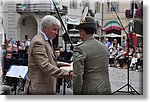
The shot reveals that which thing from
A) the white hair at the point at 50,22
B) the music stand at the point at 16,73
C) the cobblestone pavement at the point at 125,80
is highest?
the white hair at the point at 50,22

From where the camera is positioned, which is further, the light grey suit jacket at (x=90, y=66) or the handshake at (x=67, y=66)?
the handshake at (x=67, y=66)

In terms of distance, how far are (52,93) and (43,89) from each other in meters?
0.08

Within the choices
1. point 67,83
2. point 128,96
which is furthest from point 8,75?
point 128,96

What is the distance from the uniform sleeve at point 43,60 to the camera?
1034 millimetres

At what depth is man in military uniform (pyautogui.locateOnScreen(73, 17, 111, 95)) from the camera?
0.96 m

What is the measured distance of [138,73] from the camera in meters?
1.24

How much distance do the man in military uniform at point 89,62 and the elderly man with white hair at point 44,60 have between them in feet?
0.32

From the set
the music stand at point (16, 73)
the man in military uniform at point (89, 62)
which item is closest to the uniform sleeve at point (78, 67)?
the man in military uniform at point (89, 62)

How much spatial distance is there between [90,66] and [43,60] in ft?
0.72

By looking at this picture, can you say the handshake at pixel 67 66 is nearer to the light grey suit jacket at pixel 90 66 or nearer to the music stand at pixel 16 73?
the light grey suit jacket at pixel 90 66

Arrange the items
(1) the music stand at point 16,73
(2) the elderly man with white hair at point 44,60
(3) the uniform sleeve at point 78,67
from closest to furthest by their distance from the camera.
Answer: (3) the uniform sleeve at point 78,67
(2) the elderly man with white hair at point 44,60
(1) the music stand at point 16,73

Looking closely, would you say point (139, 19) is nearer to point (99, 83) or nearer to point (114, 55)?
point (114, 55)

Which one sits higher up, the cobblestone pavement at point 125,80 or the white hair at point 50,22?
the white hair at point 50,22

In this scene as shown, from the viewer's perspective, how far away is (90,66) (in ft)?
3.22
